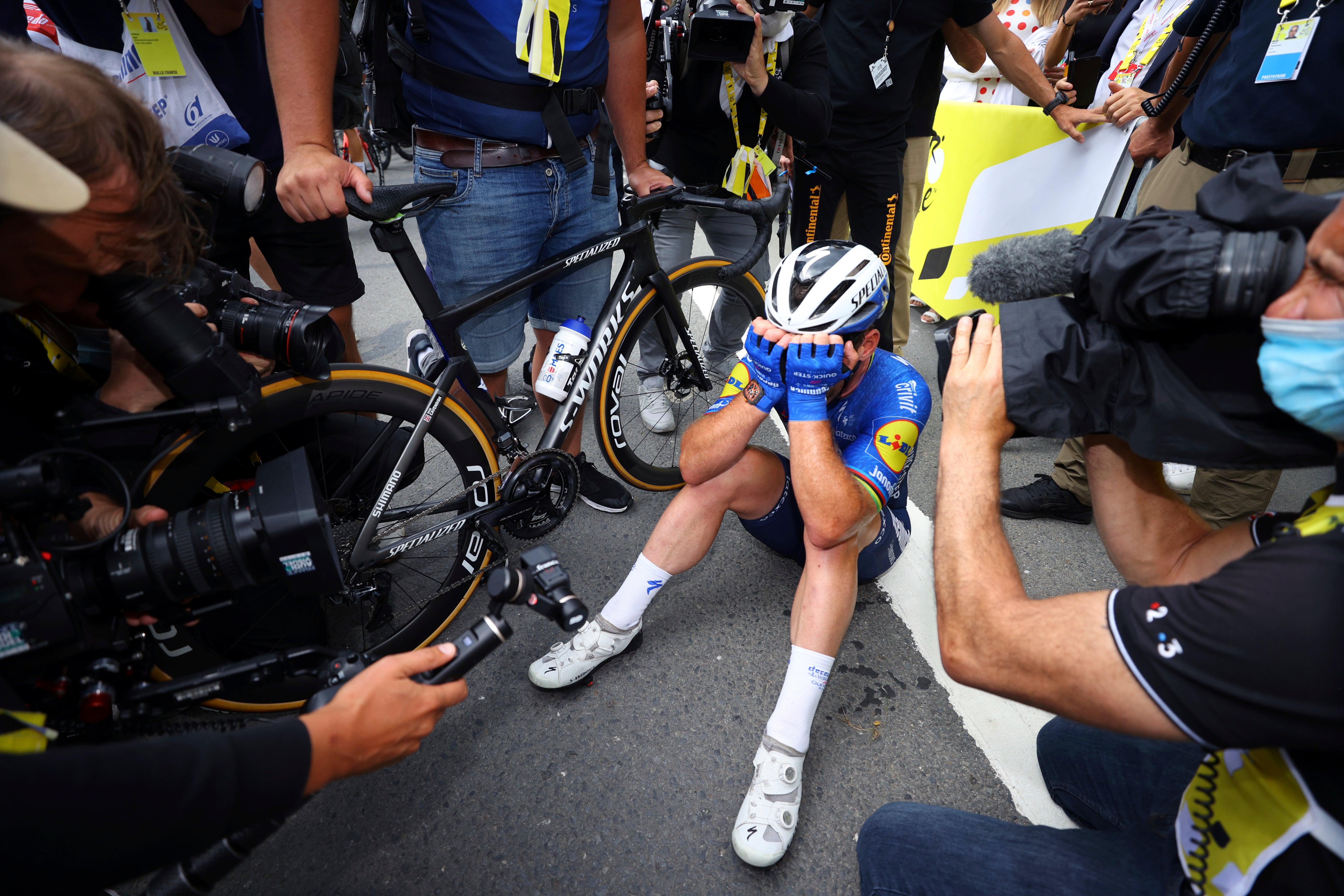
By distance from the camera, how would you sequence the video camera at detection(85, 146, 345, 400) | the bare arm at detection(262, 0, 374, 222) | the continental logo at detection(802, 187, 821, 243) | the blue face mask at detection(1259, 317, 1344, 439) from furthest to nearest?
the continental logo at detection(802, 187, 821, 243), the bare arm at detection(262, 0, 374, 222), the video camera at detection(85, 146, 345, 400), the blue face mask at detection(1259, 317, 1344, 439)

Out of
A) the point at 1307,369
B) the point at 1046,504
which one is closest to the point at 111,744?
the point at 1307,369

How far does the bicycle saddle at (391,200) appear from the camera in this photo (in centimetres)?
172

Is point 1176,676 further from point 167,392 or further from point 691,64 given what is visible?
point 691,64

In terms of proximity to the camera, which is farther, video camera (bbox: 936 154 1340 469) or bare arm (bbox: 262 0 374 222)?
bare arm (bbox: 262 0 374 222)

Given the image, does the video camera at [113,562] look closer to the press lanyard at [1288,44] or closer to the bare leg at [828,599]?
the bare leg at [828,599]

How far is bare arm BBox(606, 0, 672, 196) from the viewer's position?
89.3 inches

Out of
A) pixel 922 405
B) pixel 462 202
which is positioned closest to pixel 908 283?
pixel 922 405

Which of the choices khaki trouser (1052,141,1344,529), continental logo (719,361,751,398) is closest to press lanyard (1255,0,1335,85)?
khaki trouser (1052,141,1344,529)

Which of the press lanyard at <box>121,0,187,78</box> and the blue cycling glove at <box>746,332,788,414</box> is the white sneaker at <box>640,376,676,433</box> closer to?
the blue cycling glove at <box>746,332,788,414</box>

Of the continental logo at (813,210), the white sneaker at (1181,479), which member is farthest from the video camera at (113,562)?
the white sneaker at (1181,479)

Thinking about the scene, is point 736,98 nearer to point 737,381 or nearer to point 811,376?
point 737,381

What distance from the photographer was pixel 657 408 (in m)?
3.42

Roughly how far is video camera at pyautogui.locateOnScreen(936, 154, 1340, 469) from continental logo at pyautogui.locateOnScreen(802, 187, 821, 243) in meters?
2.23

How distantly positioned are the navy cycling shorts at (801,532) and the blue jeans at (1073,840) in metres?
0.77
